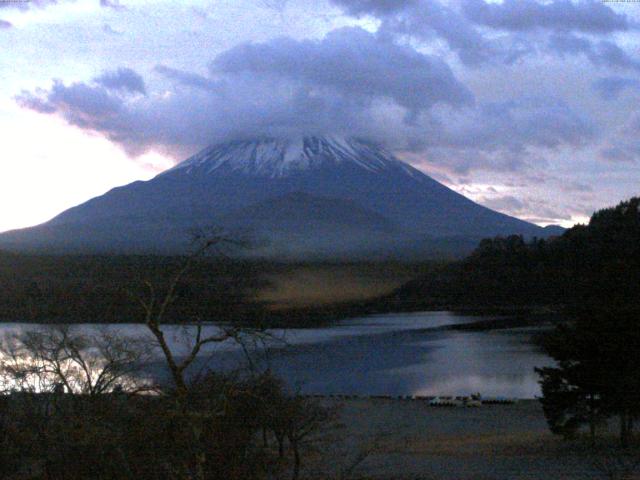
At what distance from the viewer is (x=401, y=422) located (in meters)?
17.6

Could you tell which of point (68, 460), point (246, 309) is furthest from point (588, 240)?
point (68, 460)

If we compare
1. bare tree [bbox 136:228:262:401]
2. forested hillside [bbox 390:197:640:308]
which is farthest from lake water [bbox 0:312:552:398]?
forested hillside [bbox 390:197:640:308]

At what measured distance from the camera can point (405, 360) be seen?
31.2 m

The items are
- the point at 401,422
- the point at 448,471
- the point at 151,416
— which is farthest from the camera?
the point at 401,422

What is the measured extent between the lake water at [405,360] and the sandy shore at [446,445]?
96.6 inches

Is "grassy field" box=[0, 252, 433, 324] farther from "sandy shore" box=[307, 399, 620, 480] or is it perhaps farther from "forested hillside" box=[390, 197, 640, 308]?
"forested hillside" box=[390, 197, 640, 308]

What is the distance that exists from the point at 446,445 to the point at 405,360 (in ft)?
55.7

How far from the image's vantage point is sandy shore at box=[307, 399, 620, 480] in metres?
10.8

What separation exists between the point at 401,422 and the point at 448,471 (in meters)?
6.54

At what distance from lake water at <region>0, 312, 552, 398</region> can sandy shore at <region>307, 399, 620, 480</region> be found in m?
2.45

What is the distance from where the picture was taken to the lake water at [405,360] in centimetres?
2392

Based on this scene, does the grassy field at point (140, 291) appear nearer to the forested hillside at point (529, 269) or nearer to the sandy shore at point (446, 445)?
the sandy shore at point (446, 445)

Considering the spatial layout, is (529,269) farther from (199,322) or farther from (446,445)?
(199,322)

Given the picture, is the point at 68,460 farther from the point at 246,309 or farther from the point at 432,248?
the point at 432,248
